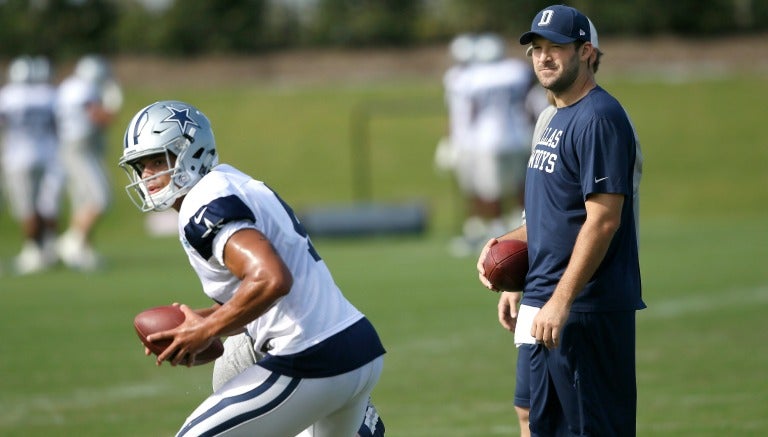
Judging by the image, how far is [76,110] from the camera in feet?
49.6

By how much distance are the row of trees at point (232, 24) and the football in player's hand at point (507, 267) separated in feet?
102

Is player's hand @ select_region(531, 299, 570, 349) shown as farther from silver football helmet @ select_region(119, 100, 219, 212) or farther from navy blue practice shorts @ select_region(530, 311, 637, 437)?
silver football helmet @ select_region(119, 100, 219, 212)

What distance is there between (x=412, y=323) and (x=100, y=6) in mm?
30745

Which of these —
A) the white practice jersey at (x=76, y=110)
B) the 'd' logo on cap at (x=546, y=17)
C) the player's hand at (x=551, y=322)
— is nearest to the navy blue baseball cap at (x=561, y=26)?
the 'd' logo on cap at (x=546, y=17)

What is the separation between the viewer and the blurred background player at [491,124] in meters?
15.5

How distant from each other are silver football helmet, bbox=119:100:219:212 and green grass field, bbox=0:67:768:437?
2.43m

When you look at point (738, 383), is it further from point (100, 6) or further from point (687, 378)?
point (100, 6)

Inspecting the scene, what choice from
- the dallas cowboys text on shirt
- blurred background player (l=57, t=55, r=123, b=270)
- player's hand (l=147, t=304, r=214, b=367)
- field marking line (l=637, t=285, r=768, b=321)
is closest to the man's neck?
the dallas cowboys text on shirt

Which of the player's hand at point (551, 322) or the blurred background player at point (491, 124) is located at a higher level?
the player's hand at point (551, 322)

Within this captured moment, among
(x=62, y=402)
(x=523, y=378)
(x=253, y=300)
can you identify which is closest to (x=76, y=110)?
(x=62, y=402)

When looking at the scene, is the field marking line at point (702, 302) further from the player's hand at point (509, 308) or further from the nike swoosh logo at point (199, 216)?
the nike swoosh logo at point (199, 216)

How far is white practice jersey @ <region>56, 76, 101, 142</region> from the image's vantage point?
15055 millimetres

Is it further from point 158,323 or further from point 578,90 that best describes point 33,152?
point 578,90

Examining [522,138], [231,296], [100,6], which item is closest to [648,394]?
[231,296]
